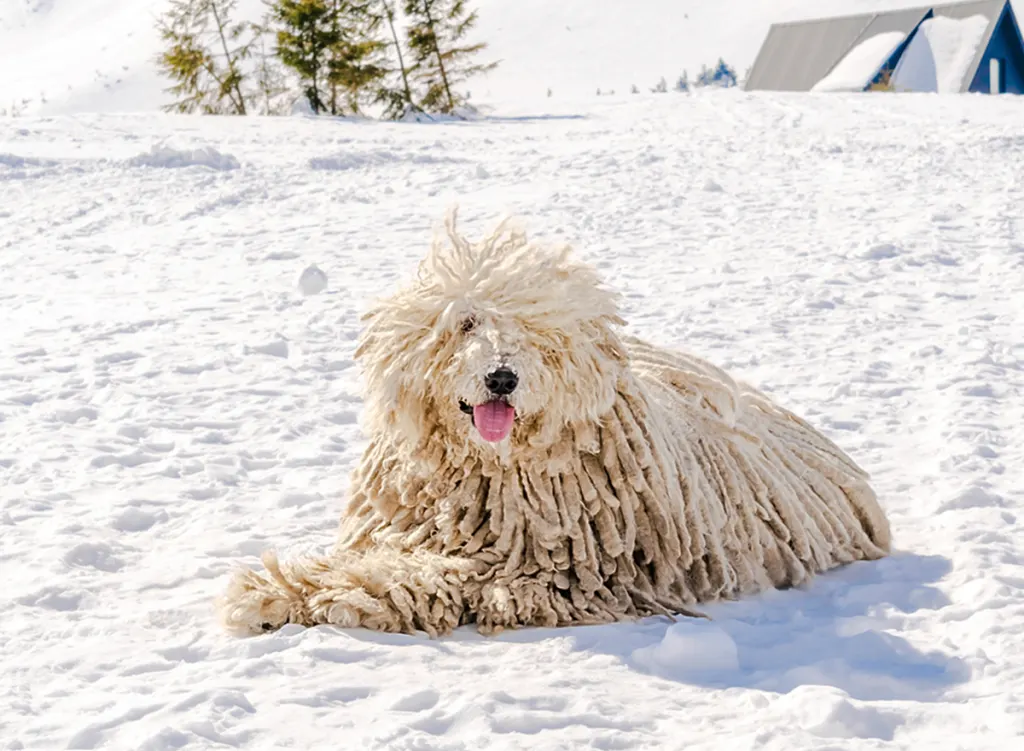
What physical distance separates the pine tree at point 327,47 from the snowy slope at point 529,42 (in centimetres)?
2741

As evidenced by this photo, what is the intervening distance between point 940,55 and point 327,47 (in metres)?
13.5

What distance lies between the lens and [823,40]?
32.2 metres

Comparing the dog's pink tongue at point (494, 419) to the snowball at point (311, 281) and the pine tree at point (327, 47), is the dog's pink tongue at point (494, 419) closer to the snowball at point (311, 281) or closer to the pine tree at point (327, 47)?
the snowball at point (311, 281)

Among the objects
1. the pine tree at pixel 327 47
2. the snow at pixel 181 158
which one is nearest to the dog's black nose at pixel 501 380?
the snow at pixel 181 158

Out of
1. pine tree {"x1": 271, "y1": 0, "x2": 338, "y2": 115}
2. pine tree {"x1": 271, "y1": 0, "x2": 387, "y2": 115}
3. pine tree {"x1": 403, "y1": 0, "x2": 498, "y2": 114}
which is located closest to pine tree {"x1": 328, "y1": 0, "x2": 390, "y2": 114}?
pine tree {"x1": 271, "y1": 0, "x2": 387, "y2": 115}

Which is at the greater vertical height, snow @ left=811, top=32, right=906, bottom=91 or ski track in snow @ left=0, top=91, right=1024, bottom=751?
snow @ left=811, top=32, right=906, bottom=91

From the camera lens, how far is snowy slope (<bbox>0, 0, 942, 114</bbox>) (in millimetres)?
54906

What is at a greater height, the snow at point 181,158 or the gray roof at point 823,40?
the gray roof at point 823,40

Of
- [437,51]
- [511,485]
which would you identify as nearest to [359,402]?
[511,485]

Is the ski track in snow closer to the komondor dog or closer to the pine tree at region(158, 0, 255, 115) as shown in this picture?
the komondor dog

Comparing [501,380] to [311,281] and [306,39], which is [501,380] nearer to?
[311,281]

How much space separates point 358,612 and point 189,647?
0.47 m

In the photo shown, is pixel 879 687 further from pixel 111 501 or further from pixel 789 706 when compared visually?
pixel 111 501

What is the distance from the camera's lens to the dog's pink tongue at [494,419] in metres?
3.74
